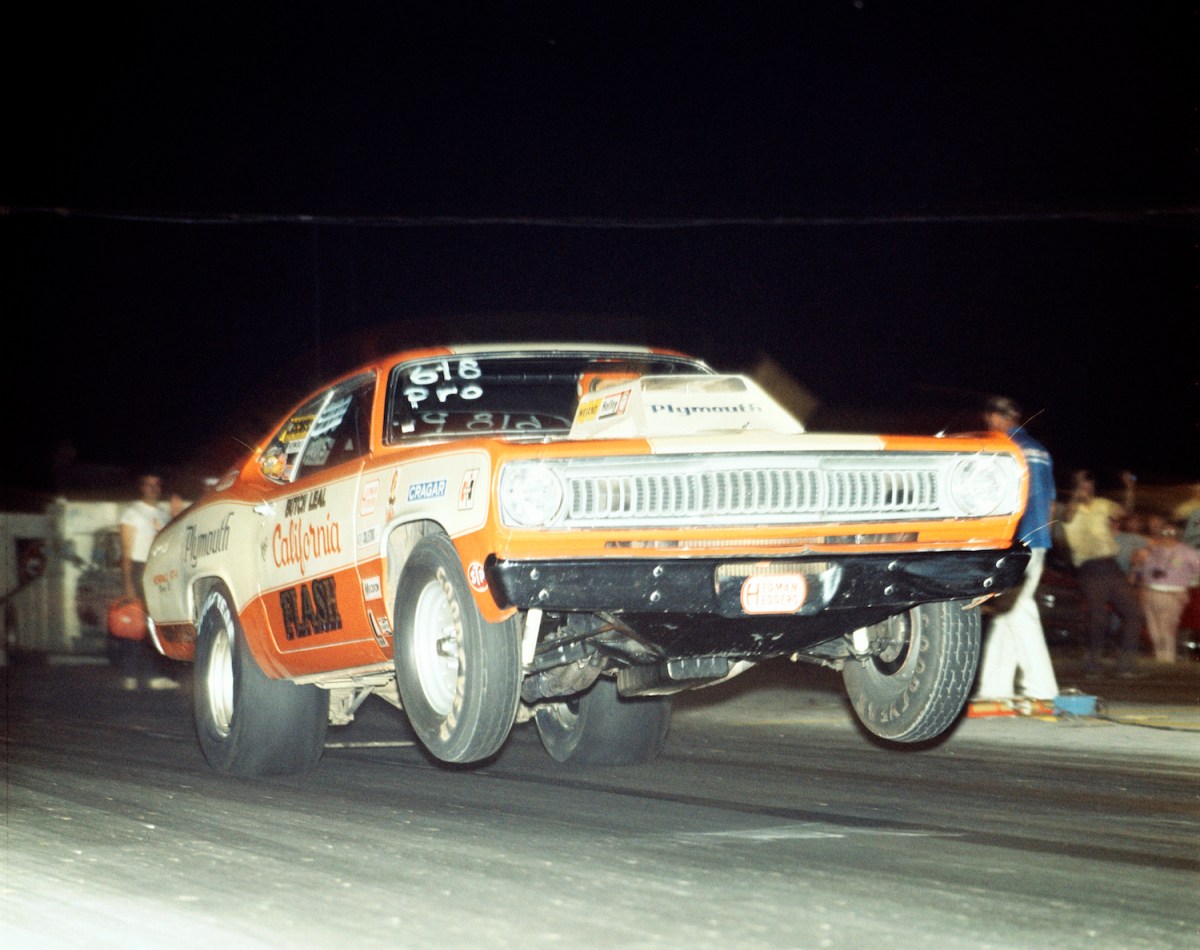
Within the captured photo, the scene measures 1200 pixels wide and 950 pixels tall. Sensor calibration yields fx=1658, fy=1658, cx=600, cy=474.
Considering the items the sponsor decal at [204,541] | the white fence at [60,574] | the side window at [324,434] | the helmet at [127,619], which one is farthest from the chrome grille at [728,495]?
the white fence at [60,574]

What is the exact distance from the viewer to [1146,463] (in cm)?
3150

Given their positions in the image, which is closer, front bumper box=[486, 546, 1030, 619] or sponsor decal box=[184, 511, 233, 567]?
front bumper box=[486, 546, 1030, 619]

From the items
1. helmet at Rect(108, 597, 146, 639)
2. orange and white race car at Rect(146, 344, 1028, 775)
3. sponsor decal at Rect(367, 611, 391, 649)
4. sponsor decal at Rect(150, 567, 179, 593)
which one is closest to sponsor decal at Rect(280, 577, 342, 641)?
orange and white race car at Rect(146, 344, 1028, 775)

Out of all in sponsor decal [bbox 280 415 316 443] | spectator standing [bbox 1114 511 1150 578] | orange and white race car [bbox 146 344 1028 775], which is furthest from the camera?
spectator standing [bbox 1114 511 1150 578]

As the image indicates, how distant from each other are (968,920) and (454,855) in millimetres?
1689

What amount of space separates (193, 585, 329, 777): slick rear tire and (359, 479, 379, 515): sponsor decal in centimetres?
138

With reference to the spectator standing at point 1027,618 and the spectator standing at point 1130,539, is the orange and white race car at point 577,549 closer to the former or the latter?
the spectator standing at point 1027,618

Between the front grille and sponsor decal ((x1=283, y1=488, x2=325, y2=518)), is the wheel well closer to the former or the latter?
sponsor decal ((x1=283, y1=488, x2=325, y2=518))

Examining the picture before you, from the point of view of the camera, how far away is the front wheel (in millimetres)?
6199

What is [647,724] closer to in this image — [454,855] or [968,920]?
[454,855]

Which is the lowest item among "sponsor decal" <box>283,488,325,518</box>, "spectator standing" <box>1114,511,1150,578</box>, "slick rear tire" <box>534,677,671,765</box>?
"slick rear tire" <box>534,677,671,765</box>

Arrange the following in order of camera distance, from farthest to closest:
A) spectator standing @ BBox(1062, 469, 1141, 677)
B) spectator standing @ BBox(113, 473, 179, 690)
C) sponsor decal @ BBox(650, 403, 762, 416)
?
spectator standing @ BBox(1062, 469, 1141, 677) < spectator standing @ BBox(113, 473, 179, 690) < sponsor decal @ BBox(650, 403, 762, 416)

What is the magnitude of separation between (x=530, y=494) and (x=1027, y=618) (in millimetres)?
5450

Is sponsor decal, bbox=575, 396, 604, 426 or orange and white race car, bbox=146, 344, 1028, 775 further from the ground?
sponsor decal, bbox=575, 396, 604, 426
